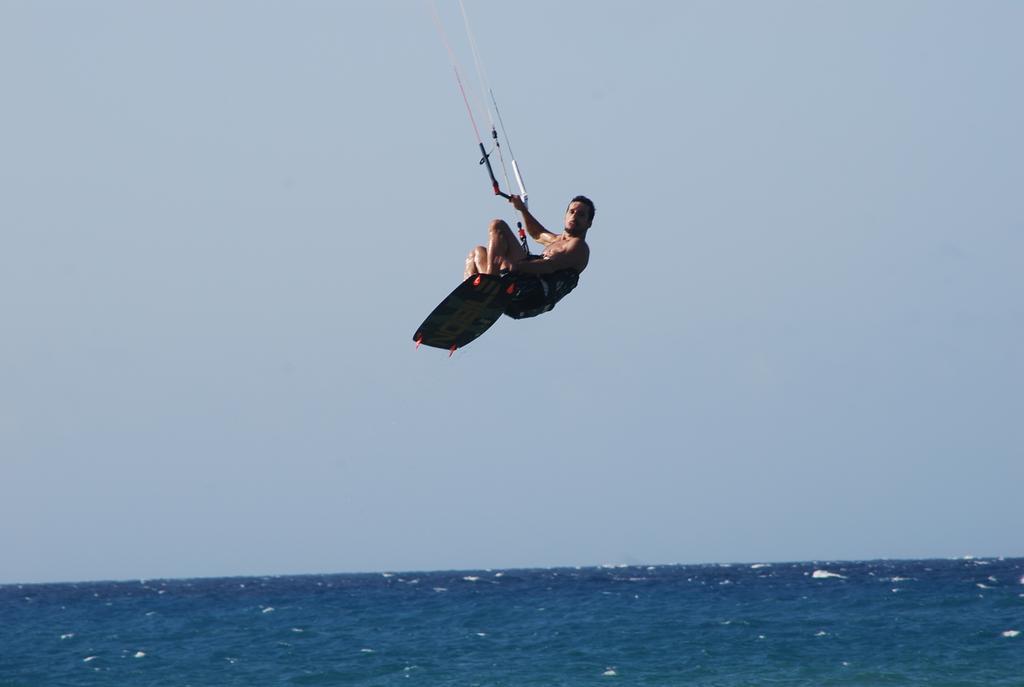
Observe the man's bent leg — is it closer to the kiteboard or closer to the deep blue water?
the kiteboard

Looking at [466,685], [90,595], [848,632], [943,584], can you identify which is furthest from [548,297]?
[90,595]

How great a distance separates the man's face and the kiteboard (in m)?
1.11

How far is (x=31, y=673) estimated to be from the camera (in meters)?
54.0

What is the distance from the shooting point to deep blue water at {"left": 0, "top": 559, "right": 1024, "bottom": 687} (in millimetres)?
47500

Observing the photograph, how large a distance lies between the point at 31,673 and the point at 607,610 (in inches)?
1053

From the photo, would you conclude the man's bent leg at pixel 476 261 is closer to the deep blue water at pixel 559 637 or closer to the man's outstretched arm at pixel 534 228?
the man's outstretched arm at pixel 534 228

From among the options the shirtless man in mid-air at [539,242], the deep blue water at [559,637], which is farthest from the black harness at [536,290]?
the deep blue water at [559,637]

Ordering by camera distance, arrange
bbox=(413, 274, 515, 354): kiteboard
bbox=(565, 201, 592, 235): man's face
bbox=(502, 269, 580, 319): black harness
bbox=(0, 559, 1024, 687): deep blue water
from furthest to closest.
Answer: bbox=(0, 559, 1024, 687): deep blue water, bbox=(565, 201, 592, 235): man's face, bbox=(502, 269, 580, 319): black harness, bbox=(413, 274, 515, 354): kiteboard

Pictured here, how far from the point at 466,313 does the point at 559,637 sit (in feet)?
136

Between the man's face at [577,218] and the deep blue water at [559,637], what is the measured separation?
28.8 metres

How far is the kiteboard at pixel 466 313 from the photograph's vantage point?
1775 cm

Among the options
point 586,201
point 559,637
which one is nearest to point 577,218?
point 586,201

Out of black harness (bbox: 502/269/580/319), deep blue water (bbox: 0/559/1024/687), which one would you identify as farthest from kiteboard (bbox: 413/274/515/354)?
deep blue water (bbox: 0/559/1024/687)

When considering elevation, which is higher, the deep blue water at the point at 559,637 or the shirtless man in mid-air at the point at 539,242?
the shirtless man in mid-air at the point at 539,242
